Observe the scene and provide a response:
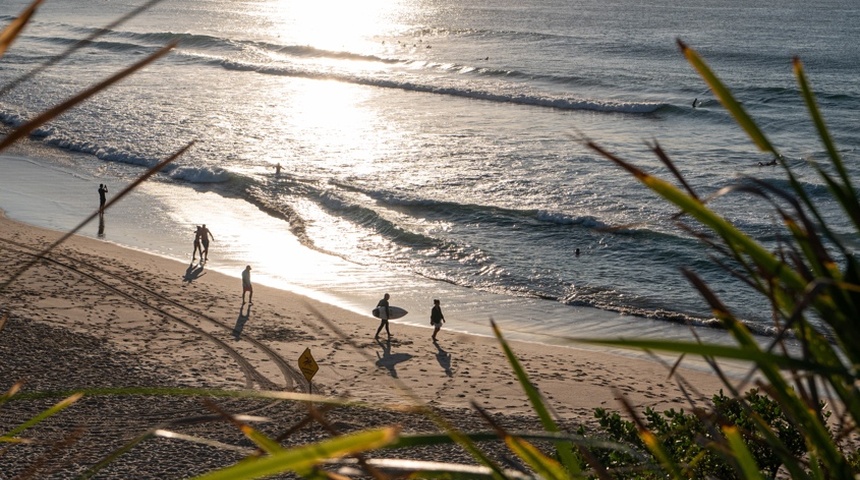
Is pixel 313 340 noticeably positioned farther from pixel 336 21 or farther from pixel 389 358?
pixel 336 21

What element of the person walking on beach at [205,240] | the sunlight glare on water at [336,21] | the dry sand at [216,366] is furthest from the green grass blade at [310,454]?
the sunlight glare on water at [336,21]

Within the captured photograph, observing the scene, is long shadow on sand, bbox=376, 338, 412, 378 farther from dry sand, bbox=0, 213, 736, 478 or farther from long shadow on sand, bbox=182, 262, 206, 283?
long shadow on sand, bbox=182, 262, 206, 283

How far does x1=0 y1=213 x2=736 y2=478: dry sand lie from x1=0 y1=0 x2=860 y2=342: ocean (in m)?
1.45

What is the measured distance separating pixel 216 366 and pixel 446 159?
62.4 ft

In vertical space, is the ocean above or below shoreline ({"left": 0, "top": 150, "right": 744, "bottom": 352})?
above

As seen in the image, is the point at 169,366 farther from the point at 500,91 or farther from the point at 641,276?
the point at 500,91

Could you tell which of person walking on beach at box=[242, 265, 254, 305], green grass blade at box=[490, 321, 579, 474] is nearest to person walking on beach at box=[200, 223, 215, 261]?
person walking on beach at box=[242, 265, 254, 305]

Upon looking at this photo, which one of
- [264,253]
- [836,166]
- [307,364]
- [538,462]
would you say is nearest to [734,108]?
[836,166]

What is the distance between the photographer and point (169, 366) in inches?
543

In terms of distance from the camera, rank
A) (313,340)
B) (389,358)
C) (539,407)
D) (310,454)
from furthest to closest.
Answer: (313,340)
(389,358)
(539,407)
(310,454)

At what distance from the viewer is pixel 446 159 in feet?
105

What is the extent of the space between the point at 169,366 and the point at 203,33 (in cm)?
6968

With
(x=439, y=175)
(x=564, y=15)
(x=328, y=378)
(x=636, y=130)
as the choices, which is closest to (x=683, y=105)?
(x=636, y=130)

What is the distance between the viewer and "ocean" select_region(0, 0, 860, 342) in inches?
769
